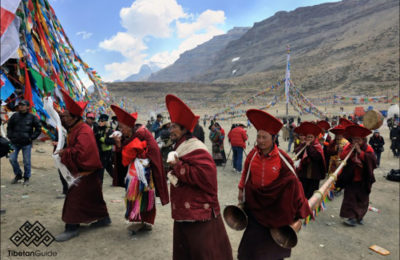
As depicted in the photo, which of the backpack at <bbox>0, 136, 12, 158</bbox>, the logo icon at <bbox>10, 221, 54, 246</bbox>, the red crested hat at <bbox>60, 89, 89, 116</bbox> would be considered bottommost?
the logo icon at <bbox>10, 221, 54, 246</bbox>

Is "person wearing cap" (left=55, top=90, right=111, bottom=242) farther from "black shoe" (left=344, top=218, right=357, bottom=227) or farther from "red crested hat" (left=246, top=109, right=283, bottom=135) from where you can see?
"black shoe" (left=344, top=218, right=357, bottom=227)

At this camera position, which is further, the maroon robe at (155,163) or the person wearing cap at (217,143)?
the person wearing cap at (217,143)

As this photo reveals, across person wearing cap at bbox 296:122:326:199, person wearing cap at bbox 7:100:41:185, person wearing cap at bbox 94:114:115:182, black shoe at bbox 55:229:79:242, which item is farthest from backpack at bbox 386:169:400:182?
person wearing cap at bbox 7:100:41:185

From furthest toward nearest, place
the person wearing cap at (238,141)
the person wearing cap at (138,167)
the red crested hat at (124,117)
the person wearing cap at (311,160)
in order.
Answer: the person wearing cap at (238,141)
the person wearing cap at (311,160)
the person wearing cap at (138,167)
the red crested hat at (124,117)

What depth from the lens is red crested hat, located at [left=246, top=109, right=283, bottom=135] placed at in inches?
95.1

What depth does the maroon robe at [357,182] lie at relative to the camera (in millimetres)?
4609

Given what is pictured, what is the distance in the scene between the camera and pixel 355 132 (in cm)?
438

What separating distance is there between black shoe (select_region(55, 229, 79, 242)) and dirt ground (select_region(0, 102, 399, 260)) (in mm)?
67

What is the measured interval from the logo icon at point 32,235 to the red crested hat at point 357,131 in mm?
4865

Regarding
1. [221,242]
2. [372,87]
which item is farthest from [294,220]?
[372,87]

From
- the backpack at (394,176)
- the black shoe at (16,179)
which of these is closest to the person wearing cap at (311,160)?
the backpack at (394,176)

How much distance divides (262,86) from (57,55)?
207 feet

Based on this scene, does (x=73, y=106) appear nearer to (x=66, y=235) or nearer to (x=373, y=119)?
(x=66, y=235)

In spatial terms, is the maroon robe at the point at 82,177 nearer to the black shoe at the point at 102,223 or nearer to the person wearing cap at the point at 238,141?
the black shoe at the point at 102,223
